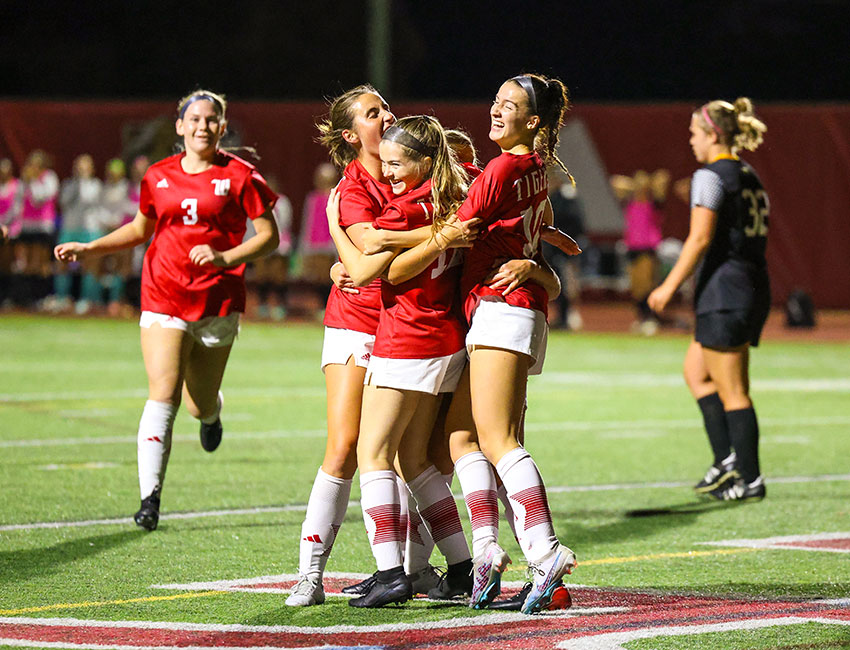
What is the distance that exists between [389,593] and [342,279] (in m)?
1.21

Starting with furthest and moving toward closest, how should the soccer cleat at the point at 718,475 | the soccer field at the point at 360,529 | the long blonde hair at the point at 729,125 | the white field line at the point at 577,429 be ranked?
the white field line at the point at 577,429 → the soccer cleat at the point at 718,475 → the long blonde hair at the point at 729,125 → the soccer field at the point at 360,529

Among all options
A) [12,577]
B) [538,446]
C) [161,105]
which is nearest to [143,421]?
[12,577]

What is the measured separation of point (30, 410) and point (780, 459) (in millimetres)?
6007

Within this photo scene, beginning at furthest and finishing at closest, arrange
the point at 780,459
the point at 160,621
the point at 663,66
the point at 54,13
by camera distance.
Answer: the point at 663,66 → the point at 54,13 → the point at 780,459 → the point at 160,621

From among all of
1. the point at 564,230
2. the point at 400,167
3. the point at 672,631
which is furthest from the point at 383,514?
the point at 564,230

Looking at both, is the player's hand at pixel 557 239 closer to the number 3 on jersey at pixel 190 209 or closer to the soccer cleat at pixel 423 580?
the soccer cleat at pixel 423 580

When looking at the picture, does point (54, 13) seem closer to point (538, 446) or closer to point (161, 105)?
point (161, 105)

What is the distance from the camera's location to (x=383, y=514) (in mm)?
Result: 5594

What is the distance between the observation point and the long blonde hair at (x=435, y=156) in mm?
5496

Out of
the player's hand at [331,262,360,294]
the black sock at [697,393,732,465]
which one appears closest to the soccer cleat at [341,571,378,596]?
the player's hand at [331,262,360,294]

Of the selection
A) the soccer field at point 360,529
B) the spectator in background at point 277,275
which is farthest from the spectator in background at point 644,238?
the soccer field at point 360,529

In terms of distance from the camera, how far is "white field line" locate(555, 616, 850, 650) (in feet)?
16.6

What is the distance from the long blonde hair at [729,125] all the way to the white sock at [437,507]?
3770mm

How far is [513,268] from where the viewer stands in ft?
18.4
